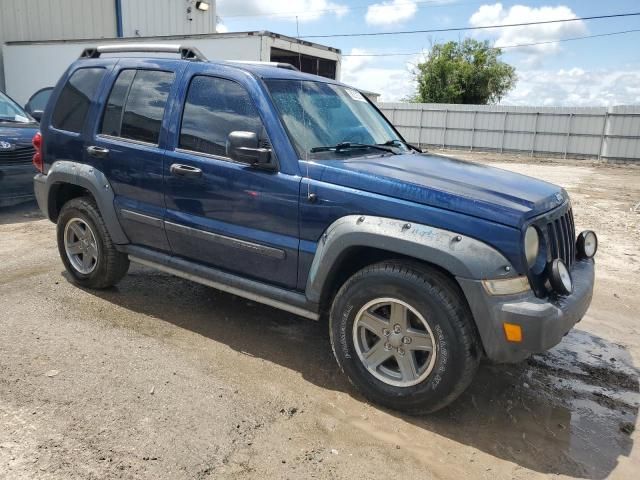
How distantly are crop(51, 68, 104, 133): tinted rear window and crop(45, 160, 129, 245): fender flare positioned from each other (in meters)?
0.33

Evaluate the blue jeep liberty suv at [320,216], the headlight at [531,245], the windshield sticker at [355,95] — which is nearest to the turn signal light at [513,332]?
the blue jeep liberty suv at [320,216]

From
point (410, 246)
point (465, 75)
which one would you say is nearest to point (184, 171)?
point (410, 246)

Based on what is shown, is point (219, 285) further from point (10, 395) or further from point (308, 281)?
point (10, 395)

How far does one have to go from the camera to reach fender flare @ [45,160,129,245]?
4.38 meters

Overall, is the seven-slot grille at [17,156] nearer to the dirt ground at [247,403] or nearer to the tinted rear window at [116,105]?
the dirt ground at [247,403]

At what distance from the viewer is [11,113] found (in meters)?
8.38

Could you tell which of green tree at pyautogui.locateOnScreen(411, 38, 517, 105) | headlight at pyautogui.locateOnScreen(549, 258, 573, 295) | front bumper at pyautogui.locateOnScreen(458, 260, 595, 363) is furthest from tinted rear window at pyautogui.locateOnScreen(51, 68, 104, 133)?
green tree at pyautogui.locateOnScreen(411, 38, 517, 105)

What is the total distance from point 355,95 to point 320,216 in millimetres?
1650

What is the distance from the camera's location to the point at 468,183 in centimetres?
325

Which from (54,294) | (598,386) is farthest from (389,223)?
(54,294)

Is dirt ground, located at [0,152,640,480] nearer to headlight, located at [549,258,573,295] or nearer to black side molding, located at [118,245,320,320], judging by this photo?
black side molding, located at [118,245,320,320]

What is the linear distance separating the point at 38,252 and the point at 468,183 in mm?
5022

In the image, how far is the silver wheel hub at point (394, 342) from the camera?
3.08 metres

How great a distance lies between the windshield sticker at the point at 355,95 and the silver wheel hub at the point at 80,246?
2.50 meters
